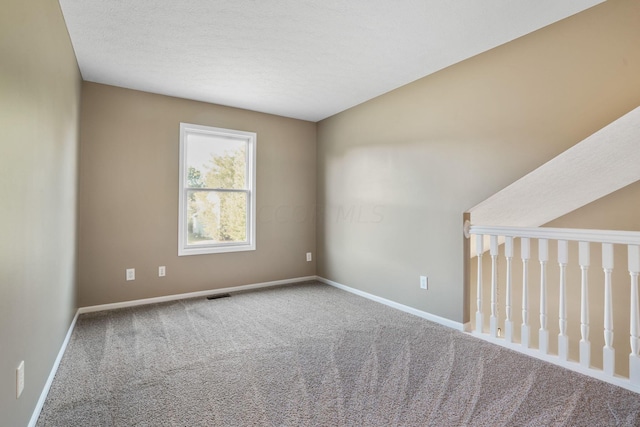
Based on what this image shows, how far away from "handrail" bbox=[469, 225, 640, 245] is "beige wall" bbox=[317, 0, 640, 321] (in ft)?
0.94

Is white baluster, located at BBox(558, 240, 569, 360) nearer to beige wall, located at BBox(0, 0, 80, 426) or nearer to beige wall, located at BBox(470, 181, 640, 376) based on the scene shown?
beige wall, located at BBox(470, 181, 640, 376)

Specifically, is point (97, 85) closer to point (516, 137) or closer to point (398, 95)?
point (398, 95)

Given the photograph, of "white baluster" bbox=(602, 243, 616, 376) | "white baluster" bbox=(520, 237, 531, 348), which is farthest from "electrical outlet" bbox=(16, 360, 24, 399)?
"white baluster" bbox=(602, 243, 616, 376)

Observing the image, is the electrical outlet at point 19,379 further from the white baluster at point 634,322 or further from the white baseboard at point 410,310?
the white baluster at point 634,322

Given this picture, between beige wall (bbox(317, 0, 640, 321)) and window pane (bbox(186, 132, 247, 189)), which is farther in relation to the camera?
window pane (bbox(186, 132, 247, 189))

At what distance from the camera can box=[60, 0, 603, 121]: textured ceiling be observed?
6.63ft

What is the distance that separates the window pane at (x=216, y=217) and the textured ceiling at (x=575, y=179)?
9.10 ft

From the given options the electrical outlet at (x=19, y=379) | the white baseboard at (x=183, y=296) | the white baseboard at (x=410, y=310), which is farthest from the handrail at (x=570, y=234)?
the electrical outlet at (x=19, y=379)

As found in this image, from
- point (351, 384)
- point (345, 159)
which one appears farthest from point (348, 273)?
point (351, 384)

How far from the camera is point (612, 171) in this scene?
7.65ft

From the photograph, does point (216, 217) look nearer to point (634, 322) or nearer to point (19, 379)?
point (19, 379)

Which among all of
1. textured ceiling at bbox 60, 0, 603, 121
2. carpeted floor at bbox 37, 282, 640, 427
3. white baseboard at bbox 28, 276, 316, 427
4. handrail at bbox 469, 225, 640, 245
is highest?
textured ceiling at bbox 60, 0, 603, 121

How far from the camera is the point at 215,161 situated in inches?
155

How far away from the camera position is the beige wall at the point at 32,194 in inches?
47.5
